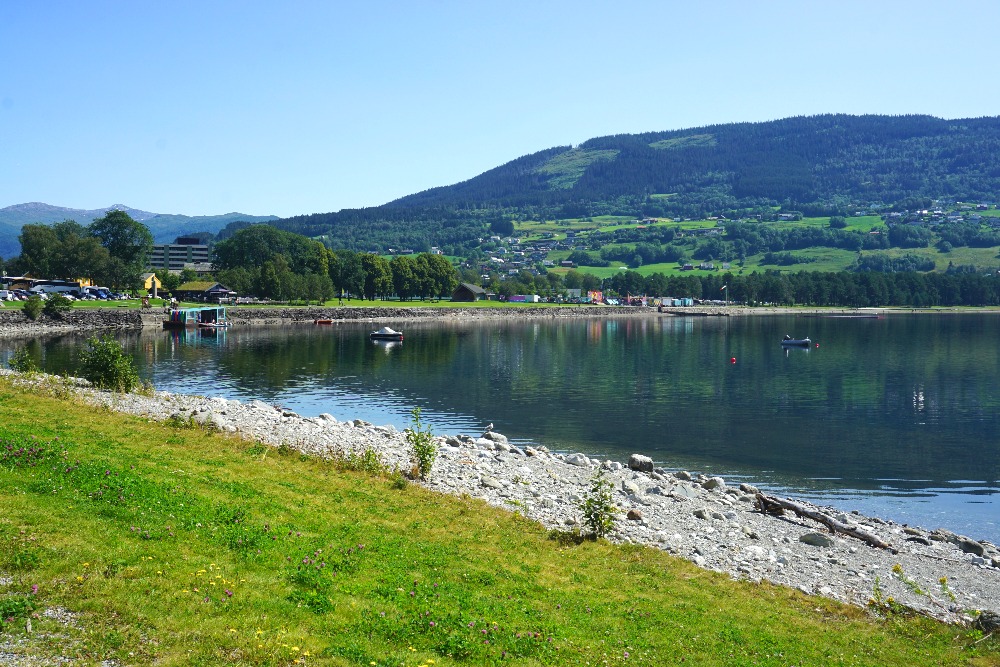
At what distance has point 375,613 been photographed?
10977 millimetres

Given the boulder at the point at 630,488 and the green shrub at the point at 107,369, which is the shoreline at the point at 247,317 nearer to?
the green shrub at the point at 107,369

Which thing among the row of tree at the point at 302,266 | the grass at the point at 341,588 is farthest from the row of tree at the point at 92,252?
the grass at the point at 341,588

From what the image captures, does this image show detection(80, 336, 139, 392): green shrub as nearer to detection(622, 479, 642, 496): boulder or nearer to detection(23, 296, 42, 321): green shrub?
detection(622, 479, 642, 496): boulder

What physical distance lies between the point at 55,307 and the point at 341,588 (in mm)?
121271

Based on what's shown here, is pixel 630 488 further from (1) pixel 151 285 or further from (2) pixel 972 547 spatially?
(1) pixel 151 285

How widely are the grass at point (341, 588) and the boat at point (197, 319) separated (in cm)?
10887

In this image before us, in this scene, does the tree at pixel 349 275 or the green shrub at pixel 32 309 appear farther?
Result: the tree at pixel 349 275

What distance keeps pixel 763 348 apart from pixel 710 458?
7023cm

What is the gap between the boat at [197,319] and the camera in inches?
4756

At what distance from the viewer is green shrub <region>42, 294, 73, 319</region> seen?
11438 centimetres

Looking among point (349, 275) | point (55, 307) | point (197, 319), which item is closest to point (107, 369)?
point (55, 307)

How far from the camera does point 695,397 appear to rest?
185 ft

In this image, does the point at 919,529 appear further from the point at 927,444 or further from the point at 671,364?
the point at 671,364

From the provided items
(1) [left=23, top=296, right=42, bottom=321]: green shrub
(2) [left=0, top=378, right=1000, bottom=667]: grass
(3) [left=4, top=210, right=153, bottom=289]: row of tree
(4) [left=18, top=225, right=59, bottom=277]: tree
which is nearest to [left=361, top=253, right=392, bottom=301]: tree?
(3) [left=4, top=210, right=153, bottom=289]: row of tree
